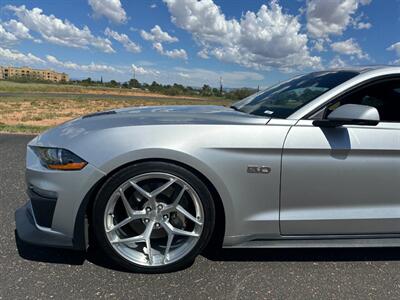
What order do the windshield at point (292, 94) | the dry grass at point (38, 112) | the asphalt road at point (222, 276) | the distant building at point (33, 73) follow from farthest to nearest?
the distant building at point (33, 73)
the dry grass at point (38, 112)
the windshield at point (292, 94)
the asphalt road at point (222, 276)

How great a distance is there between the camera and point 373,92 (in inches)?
105

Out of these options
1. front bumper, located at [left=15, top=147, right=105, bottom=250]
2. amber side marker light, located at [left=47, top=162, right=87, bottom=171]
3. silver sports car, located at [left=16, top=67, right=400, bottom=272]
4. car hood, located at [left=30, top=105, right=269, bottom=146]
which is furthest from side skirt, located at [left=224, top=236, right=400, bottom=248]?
amber side marker light, located at [left=47, top=162, right=87, bottom=171]

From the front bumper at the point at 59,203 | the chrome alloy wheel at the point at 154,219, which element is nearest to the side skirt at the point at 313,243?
the chrome alloy wheel at the point at 154,219

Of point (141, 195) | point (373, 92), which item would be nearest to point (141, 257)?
point (141, 195)

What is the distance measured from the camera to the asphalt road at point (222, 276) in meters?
2.22

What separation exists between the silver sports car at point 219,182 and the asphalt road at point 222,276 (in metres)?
0.17

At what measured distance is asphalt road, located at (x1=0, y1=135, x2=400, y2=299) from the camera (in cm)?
222

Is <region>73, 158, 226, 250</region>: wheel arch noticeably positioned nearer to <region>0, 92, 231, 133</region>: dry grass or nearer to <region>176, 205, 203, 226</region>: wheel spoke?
<region>176, 205, 203, 226</region>: wheel spoke

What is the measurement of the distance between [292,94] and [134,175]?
153 cm

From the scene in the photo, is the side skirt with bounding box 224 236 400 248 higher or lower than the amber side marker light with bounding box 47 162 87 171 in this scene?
lower

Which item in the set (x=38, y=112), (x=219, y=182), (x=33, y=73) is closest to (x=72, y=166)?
(x=219, y=182)

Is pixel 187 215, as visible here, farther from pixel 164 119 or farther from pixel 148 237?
pixel 164 119

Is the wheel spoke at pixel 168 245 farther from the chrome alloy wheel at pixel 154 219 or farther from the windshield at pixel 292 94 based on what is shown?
the windshield at pixel 292 94

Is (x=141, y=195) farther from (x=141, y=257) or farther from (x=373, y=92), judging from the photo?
(x=373, y=92)
